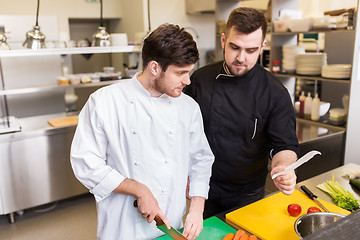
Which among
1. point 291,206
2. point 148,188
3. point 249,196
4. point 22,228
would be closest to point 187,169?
point 148,188

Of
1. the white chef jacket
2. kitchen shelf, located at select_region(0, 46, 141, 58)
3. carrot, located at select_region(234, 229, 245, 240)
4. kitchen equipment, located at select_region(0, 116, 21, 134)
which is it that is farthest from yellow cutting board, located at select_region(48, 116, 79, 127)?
carrot, located at select_region(234, 229, 245, 240)

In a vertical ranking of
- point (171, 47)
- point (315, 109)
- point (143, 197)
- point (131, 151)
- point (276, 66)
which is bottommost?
point (315, 109)

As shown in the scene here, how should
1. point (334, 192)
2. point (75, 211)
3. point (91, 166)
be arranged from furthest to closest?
point (75, 211), point (334, 192), point (91, 166)

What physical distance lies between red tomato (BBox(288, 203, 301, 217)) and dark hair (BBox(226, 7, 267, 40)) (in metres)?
0.78

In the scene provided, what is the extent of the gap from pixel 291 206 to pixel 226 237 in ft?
1.17

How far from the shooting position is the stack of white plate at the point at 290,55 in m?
3.38

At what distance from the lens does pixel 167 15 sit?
15.4 ft

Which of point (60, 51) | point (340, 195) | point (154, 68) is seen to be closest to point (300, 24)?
point (340, 195)

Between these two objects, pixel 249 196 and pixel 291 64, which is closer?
pixel 249 196

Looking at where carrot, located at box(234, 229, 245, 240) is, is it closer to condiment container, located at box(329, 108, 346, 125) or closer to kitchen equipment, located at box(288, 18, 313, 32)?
condiment container, located at box(329, 108, 346, 125)

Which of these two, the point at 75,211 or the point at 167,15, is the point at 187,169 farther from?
the point at 167,15

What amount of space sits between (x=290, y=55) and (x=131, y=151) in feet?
8.46

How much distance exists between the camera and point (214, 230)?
1.35 m

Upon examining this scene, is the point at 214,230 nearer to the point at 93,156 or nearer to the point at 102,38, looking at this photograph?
the point at 93,156
